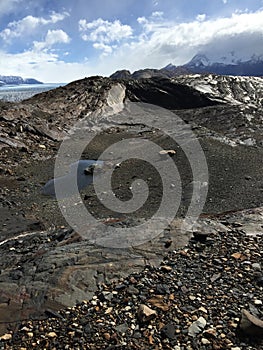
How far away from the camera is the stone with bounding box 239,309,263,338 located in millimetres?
2748

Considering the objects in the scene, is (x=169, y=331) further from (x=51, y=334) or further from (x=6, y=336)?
(x=6, y=336)

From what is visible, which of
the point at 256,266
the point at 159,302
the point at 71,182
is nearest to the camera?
the point at 159,302

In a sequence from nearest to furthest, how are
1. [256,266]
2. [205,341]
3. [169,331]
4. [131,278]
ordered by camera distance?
1. [205,341]
2. [169,331]
3. [131,278]
4. [256,266]

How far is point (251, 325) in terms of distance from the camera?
2.77 metres

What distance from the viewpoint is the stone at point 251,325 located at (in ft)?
9.02

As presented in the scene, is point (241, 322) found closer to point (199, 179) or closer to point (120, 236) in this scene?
point (120, 236)

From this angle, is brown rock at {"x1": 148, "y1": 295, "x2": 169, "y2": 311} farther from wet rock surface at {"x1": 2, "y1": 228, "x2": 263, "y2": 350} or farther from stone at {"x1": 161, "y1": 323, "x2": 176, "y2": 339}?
stone at {"x1": 161, "y1": 323, "x2": 176, "y2": 339}

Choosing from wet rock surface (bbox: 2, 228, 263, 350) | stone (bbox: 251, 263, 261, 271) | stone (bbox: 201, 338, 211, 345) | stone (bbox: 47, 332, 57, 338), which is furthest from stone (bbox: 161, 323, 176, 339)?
stone (bbox: 251, 263, 261, 271)

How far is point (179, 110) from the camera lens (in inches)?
1021

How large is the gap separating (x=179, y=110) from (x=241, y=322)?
2417 centimetres

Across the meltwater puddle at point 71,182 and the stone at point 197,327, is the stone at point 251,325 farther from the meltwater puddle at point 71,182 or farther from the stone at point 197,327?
the meltwater puddle at point 71,182

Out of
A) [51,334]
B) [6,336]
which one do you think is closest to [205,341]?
[51,334]

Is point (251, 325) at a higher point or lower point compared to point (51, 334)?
higher

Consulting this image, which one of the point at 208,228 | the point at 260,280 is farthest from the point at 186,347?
the point at 208,228
